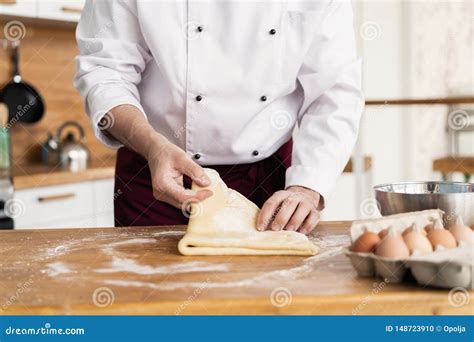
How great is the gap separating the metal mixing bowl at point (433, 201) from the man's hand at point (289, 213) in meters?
0.14

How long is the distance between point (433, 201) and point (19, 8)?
2329 millimetres

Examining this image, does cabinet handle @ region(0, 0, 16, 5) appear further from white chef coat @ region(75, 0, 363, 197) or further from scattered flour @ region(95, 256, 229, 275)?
scattered flour @ region(95, 256, 229, 275)

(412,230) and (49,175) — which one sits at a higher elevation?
(412,230)

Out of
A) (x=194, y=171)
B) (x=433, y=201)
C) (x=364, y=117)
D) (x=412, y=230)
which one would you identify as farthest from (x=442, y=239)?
(x=364, y=117)

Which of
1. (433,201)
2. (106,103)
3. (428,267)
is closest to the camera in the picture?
(428,267)

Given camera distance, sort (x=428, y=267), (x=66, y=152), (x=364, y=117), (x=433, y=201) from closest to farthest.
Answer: (x=428, y=267)
(x=433, y=201)
(x=66, y=152)
(x=364, y=117)

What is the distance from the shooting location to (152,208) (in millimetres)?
1549

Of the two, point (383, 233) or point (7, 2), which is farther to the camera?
point (7, 2)

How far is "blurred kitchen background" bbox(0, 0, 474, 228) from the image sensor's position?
2928 millimetres

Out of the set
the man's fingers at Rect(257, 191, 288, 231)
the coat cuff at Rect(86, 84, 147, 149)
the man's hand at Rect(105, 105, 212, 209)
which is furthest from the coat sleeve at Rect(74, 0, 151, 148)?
the man's fingers at Rect(257, 191, 288, 231)

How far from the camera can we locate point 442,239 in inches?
36.3

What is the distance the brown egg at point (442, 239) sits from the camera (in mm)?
921

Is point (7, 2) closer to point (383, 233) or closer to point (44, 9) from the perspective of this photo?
point (44, 9)

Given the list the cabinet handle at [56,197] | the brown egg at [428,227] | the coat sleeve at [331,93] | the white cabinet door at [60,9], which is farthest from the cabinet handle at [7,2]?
the brown egg at [428,227]
